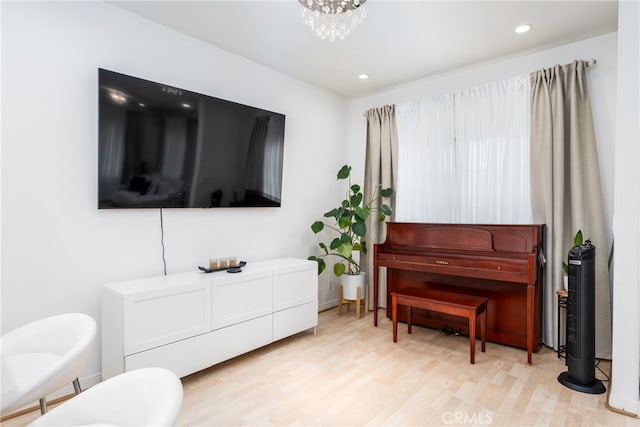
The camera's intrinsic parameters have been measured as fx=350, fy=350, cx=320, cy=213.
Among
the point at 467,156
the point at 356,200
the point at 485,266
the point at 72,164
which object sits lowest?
the point at 485,266

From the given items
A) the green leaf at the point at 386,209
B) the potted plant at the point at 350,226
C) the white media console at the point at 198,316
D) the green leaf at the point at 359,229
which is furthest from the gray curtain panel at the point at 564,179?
the white media console at the point at 198,316

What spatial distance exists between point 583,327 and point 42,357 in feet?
10.2

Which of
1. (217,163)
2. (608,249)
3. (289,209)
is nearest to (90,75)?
(217,163)

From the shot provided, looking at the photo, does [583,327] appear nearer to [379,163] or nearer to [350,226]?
[350,226]

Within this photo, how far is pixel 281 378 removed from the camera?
2588 millimetres

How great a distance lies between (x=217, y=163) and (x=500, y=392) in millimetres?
2772

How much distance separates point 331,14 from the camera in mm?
2018

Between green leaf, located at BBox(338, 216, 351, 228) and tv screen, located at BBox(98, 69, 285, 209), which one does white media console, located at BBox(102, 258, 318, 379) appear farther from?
green leaf, located at BBox(338, 216, 351, 228)

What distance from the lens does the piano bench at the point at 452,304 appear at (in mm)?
2812

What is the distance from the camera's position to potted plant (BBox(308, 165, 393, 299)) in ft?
12.8

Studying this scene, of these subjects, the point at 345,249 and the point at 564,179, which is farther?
the point at 345,249

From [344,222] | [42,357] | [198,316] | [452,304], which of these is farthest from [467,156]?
[42,357]

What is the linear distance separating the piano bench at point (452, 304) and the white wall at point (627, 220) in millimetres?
879

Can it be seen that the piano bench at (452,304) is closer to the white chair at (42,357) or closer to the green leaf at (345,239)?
the green leaf at (345,239)
